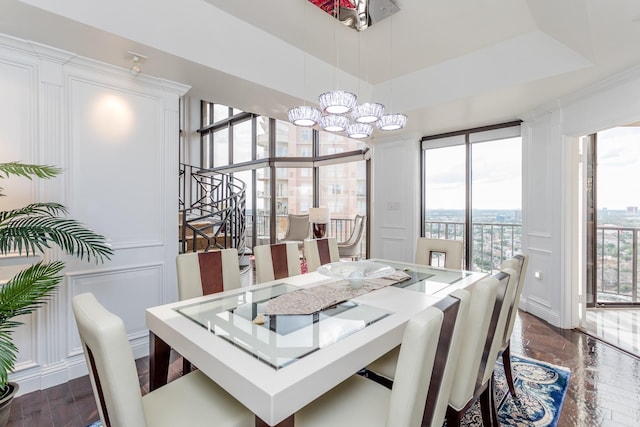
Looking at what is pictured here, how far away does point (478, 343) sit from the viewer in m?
1.25

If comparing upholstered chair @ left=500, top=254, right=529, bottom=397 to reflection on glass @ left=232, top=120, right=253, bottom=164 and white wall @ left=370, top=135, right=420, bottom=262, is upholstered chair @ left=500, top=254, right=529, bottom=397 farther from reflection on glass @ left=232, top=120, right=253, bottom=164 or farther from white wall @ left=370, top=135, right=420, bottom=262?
reflection on glass @ left=232, top=120, right=253, bottom=164

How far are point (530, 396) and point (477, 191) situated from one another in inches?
116

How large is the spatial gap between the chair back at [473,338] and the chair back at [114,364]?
4.02ft

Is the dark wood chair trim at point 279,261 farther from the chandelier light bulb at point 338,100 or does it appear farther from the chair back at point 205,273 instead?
the chandelier light bulb at point 338,100

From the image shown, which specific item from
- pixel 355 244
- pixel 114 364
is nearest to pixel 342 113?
pixel 114 364

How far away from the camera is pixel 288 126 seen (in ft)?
22.5

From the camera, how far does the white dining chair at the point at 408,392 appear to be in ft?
2.87

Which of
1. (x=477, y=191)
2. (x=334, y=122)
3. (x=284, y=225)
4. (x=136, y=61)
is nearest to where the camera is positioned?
(x=136, y=61)

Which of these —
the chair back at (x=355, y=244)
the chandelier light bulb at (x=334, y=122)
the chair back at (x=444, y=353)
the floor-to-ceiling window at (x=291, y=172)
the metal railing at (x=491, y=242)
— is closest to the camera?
the chair back at (x=444, y=353)

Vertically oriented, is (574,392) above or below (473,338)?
below

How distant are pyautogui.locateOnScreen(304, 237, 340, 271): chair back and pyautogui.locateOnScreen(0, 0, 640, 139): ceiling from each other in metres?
1.51

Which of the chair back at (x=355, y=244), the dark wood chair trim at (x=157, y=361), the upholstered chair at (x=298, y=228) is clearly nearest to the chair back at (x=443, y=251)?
the chair back at (x=355, y=244)

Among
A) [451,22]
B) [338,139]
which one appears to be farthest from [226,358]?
[338,139]

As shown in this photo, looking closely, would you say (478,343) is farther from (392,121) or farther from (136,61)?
(136,61)
